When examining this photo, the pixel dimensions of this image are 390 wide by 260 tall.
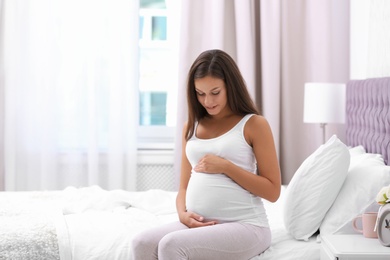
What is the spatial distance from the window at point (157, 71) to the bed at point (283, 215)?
1769 millimetres

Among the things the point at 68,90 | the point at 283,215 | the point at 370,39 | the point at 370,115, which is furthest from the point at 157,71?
the point at 283,215

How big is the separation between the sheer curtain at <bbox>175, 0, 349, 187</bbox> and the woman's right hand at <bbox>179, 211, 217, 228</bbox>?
7.23 ft

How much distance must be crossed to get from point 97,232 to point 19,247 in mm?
319

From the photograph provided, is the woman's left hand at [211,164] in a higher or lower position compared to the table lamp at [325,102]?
lower

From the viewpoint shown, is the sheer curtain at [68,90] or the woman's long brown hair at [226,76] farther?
the sheer curtain at [68,90]

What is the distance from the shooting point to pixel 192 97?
8.84 feet

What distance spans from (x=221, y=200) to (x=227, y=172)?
0.11 metres

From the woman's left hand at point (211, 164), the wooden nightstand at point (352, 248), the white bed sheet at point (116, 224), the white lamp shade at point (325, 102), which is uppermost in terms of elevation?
the white lamp shade at point (325, 102)

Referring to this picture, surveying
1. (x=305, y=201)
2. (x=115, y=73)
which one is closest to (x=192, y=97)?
(x=305, y=201)

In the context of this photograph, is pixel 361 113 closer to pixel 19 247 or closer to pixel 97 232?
pixel 97 232

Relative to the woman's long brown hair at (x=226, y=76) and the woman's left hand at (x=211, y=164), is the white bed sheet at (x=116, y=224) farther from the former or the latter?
the woman's long brown hair at (x=226, y=76)

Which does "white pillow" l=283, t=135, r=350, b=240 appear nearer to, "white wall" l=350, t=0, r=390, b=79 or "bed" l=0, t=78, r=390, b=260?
"bed" l=0, t=78, r=390, b=260

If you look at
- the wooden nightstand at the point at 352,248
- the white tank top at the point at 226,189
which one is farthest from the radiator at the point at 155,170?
the wooden nightstand at the point at 352,248

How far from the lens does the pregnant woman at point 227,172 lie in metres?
2.42
